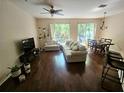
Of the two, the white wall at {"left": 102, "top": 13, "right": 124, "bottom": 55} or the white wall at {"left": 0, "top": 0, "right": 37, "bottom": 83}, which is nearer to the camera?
the white wall at {"left": 0, "top": 0, "right": 37, "bottom": 83}

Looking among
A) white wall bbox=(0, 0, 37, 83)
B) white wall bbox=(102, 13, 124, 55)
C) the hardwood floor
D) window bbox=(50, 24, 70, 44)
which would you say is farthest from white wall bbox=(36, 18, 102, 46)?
the hardwood floor

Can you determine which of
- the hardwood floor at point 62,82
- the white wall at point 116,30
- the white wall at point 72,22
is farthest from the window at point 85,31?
the hardwood floor at point 62,82

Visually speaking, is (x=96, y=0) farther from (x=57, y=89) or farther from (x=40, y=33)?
(x=40, y=33)

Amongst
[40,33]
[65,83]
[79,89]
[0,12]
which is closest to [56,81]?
[65,83]

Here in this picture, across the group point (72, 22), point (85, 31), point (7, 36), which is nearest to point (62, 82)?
point (7, 36)

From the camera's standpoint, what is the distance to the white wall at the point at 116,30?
5.38 m

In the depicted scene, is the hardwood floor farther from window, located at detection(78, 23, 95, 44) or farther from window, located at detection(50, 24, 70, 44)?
window, located at detection(78, 23, 95, 44)

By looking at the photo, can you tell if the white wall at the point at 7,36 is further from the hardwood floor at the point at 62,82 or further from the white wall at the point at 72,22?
the white wall at the point at 72,22

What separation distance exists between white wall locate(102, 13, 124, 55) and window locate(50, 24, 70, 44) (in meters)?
3.26

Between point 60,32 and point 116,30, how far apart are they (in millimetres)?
4227

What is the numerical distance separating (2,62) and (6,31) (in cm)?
103

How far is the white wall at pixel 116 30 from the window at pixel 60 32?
326cm

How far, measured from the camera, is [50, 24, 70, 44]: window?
24.2 ft

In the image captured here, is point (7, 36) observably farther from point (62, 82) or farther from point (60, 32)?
point (60, 32)
